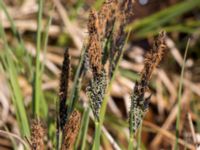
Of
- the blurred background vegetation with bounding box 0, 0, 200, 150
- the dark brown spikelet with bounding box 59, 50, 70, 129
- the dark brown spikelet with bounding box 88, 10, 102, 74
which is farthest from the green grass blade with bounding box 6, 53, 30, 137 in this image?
the blurred background vegetation with bounding box 0, 0, 200, 150

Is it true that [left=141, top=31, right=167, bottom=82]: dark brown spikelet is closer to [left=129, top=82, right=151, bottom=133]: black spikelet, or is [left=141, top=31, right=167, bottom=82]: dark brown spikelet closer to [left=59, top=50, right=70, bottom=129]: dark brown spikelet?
[left=129, top=82, right=151, bottom=133]: black spikelet

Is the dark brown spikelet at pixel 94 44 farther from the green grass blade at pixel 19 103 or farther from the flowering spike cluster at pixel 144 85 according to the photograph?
the green grass blade at pixel 19 103

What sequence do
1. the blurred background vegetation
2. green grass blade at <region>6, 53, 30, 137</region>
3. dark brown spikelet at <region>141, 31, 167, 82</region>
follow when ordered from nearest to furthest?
dark brown spikelet at <region>141, 31, 167, 82</region> → green grass blade at <region>6, 53, 30, 137</region> → the blurred background vegetation

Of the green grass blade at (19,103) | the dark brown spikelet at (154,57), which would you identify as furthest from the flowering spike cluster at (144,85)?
the green grass blade at (19,103)

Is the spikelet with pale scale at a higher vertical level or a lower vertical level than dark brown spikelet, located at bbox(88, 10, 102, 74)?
lower

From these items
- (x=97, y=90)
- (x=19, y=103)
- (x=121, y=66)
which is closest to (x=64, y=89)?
(x=97, y=90)

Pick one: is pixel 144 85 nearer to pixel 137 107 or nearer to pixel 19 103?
pixel 137 107
